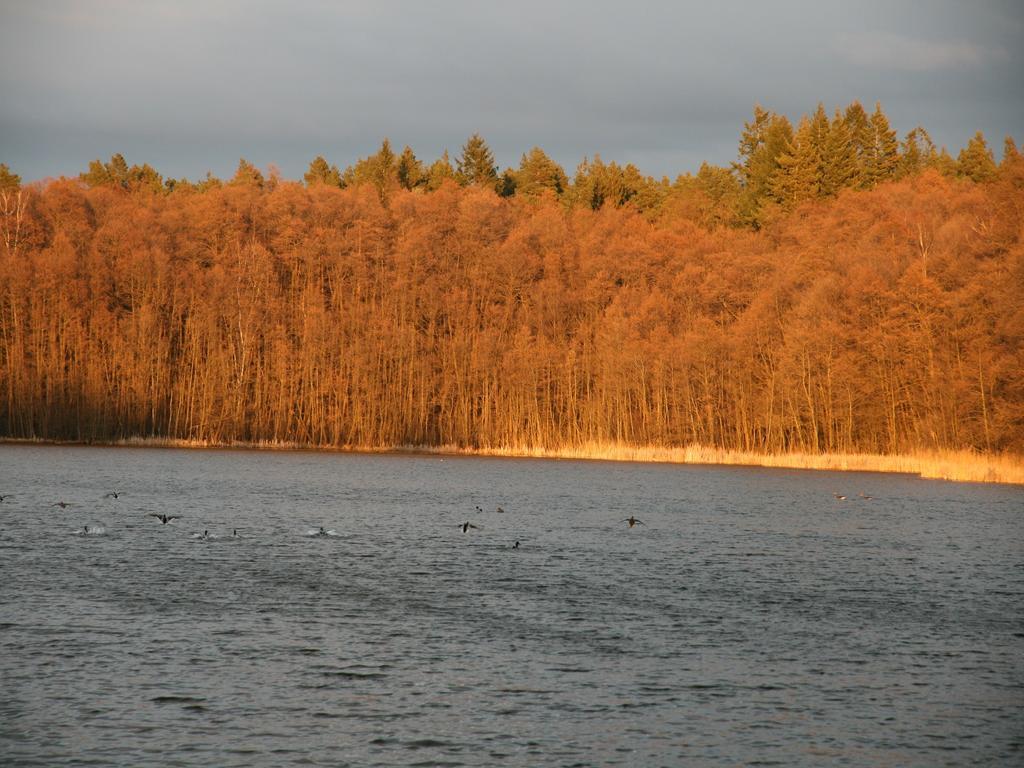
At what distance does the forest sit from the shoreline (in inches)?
45.2

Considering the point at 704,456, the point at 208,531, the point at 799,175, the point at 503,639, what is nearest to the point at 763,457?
the point at 704,456

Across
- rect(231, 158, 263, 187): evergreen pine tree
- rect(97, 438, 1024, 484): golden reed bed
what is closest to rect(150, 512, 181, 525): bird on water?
rect(97, 438, 1024, 484): golden reed bed

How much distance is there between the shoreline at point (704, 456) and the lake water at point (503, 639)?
1478 cm

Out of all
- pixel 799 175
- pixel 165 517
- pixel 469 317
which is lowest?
pixel 165 517

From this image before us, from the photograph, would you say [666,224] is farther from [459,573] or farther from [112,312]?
[459,573]

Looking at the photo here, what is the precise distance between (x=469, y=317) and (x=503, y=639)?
66.7 m

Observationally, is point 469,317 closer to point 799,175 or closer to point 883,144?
point 799,175

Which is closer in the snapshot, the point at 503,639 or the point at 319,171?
the point at 503,639

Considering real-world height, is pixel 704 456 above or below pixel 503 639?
above

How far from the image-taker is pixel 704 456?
6394 cm

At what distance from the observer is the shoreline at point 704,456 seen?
1923 inches

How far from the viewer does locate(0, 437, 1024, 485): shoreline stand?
1923 inches

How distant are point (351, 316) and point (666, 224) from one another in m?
31.0

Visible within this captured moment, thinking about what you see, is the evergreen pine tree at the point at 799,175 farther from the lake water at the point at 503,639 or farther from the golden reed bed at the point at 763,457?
the lake water at the point at 503,639
